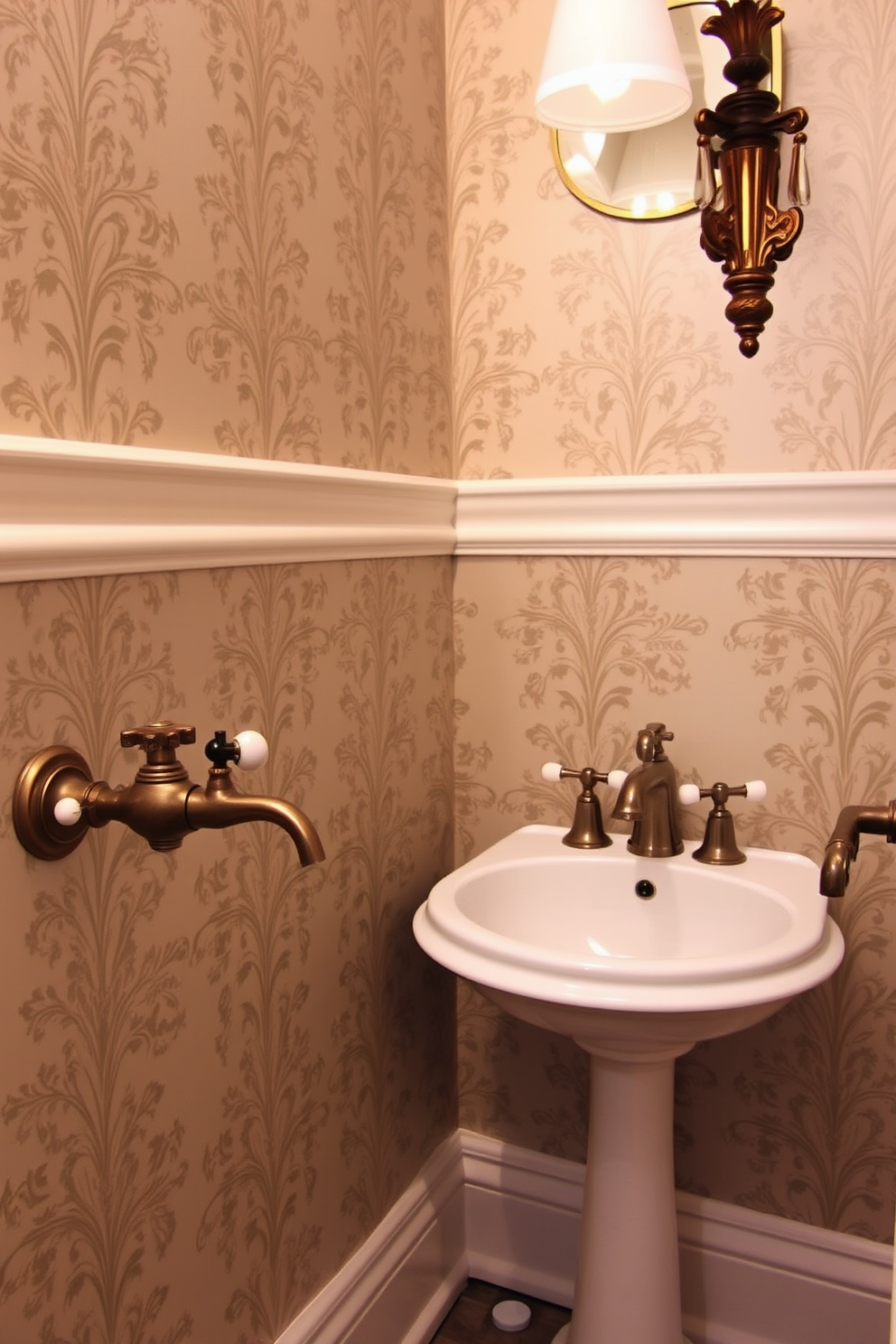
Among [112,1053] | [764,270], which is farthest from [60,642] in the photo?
[764,270]

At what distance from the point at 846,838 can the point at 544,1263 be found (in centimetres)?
104

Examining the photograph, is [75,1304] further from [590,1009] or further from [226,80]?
[226,80]

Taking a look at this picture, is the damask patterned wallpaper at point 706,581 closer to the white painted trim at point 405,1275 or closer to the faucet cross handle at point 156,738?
the white painted trim at point 405,1275

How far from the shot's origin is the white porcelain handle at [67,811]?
30.8 inches

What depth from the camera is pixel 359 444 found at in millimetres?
1285

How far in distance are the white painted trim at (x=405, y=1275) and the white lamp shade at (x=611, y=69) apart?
142 cm

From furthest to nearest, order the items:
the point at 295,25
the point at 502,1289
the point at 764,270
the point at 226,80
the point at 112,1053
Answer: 1. the point at 502,1289
2. the point at 764,270
3. the point at 295,25
4. the point at 226,80
5. the point at 112,1053

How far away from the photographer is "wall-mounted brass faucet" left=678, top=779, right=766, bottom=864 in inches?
52.4

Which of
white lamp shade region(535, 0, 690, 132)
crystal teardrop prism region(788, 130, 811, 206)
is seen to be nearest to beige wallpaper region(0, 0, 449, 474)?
white lamp shade region(535, 0, 690, 132)

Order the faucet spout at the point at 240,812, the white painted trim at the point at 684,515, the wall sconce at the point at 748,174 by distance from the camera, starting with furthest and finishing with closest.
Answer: the white painted trim at the point at 684,515 → the wall sconce at the point at 748,174 → the faucet spout at the point at 240,812

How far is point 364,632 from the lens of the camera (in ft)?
4.27

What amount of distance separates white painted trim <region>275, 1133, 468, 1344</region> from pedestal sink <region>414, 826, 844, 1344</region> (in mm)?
195

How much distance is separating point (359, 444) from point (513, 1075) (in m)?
0.96

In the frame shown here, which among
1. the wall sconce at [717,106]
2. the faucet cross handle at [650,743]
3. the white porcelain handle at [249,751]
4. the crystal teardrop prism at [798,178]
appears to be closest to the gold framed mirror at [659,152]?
the wall sconce at [717,106]
